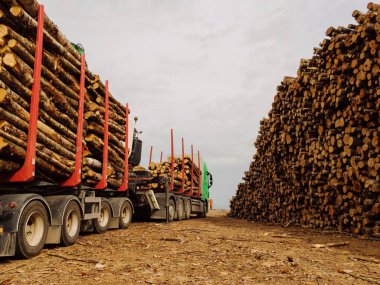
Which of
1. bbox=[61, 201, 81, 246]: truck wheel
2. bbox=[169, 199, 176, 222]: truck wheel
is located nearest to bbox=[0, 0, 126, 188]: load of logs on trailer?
bbox=[61, 201, 81, 246]: truck wheel

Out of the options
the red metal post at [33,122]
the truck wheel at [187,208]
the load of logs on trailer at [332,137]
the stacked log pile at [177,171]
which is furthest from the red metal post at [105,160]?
the truck wheel at [187,208]

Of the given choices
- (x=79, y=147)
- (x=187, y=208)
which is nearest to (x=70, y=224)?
(x=79, y=147)

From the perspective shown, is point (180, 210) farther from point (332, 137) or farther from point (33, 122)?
point (33, 122)

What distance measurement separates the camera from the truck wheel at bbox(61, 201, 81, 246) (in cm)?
685

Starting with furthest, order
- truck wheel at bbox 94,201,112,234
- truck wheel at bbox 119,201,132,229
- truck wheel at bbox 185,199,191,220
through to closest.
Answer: truck wheel at bbox 185,199,191,220 → truck wheel at bbox 119,201,132,229 → truck wheel at bbox 94,201,112,234

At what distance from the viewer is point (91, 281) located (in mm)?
4477

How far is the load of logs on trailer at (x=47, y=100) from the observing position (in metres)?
5.61

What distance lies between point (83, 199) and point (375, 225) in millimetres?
6916

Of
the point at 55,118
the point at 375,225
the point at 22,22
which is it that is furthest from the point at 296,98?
the point at 22,22

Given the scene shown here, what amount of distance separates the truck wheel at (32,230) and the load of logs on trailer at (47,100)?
703mm

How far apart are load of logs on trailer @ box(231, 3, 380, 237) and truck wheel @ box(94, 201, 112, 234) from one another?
6.24 meters

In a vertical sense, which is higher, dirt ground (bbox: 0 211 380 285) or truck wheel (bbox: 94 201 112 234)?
truck wheel (bbox: 94 201 112 234)

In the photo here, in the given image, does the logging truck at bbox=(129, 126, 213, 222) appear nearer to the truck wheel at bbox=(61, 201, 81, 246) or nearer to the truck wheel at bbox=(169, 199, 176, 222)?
the truck wheel at bbox=(169, 199, 176, 222)

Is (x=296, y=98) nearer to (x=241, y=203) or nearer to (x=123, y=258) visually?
(x=241, y=203)
